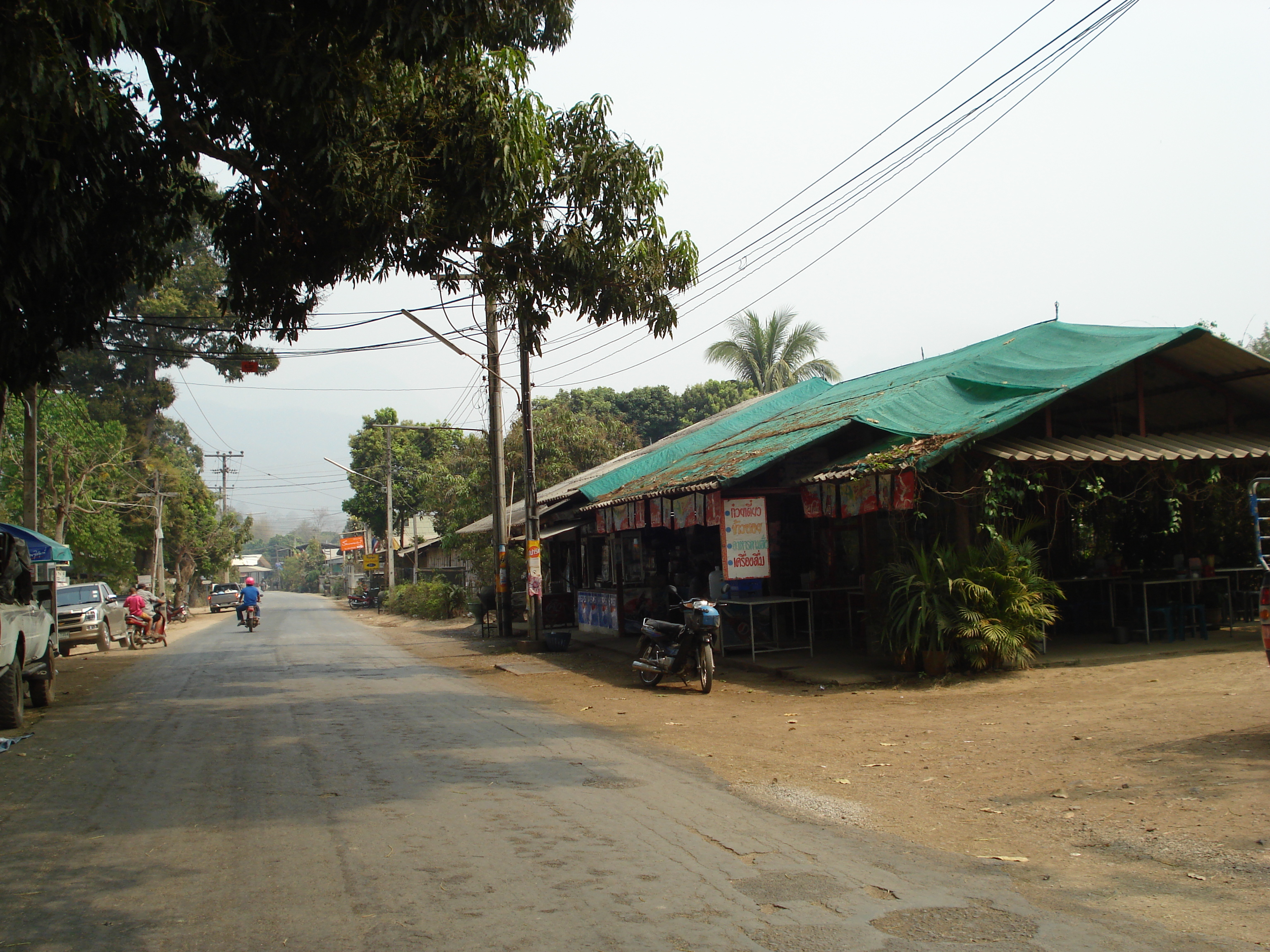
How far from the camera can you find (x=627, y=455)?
27.6 m

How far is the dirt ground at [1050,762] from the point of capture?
5.06 meters

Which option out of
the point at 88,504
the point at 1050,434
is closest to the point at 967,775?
the point at 1050,434

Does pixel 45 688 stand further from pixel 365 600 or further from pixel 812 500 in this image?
pixel 365 600

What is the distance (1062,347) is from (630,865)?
12.7m

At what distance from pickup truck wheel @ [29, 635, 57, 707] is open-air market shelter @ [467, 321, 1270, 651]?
9.39 metres

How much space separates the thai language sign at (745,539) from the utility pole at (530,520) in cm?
575

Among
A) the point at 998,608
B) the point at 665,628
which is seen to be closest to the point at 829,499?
the point at 998,608

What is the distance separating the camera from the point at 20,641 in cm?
1092

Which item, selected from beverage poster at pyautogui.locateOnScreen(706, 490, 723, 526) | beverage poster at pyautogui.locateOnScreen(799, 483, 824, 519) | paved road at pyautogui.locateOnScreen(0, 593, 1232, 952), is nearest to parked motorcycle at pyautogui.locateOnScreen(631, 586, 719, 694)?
beverage poster at pyautogui.locateOnScreen(706, 490, 723, 526)

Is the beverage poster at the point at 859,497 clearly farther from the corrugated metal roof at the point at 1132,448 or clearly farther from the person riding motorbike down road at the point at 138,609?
the person riding motorbike down road at the point at 138,609

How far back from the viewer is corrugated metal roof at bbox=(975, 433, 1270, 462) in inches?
484

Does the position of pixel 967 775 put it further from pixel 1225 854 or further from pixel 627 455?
pixel 627 455

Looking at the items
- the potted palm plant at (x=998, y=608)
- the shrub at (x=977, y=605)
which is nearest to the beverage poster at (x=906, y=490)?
the shrub at (x=977, y=605)

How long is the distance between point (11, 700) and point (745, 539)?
9599mm
